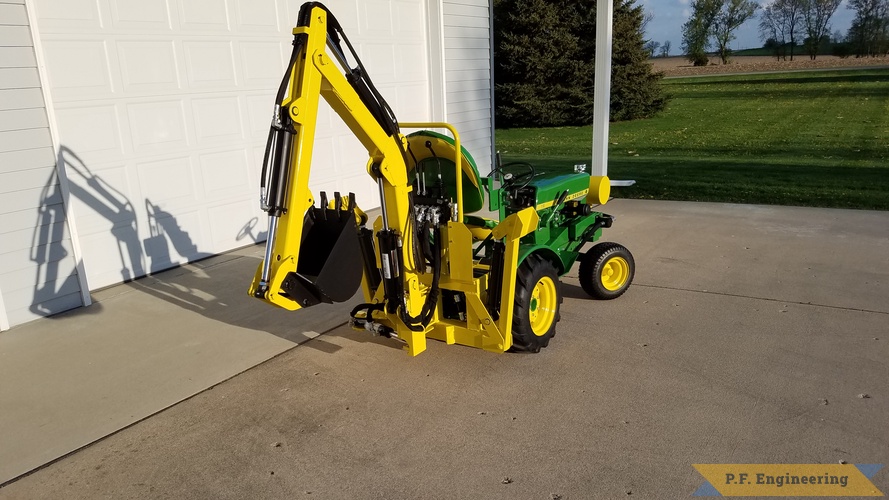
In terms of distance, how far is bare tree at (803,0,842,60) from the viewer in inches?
1890

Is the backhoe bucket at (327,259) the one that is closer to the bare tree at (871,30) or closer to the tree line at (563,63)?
the tree line at (563,63)

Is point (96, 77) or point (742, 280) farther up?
point (96, 77)

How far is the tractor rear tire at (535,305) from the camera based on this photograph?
418cm

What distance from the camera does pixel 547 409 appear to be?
3729mm

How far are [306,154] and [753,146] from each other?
1335 centimetres

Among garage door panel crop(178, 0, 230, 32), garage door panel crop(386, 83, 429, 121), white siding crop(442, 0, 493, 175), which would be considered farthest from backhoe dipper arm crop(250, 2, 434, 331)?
white siding crop(442, 0, 493, 175)

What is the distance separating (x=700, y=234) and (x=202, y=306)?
5061mm

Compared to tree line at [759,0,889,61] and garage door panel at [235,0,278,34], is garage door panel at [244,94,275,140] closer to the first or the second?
garage door panel at [235,0,278,34]

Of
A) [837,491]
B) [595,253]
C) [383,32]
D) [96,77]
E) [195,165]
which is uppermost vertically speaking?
[383,32]

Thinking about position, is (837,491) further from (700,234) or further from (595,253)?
(700,234)

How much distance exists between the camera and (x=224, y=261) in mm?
6832

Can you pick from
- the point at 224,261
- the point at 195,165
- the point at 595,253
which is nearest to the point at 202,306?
the point at 224,261

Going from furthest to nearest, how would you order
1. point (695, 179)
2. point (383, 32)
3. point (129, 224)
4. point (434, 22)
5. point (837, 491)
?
point (695, 179), point (434, 22), point (383, 32), point (129, 224), point (837, 491)

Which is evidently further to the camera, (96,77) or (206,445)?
(96,77)
